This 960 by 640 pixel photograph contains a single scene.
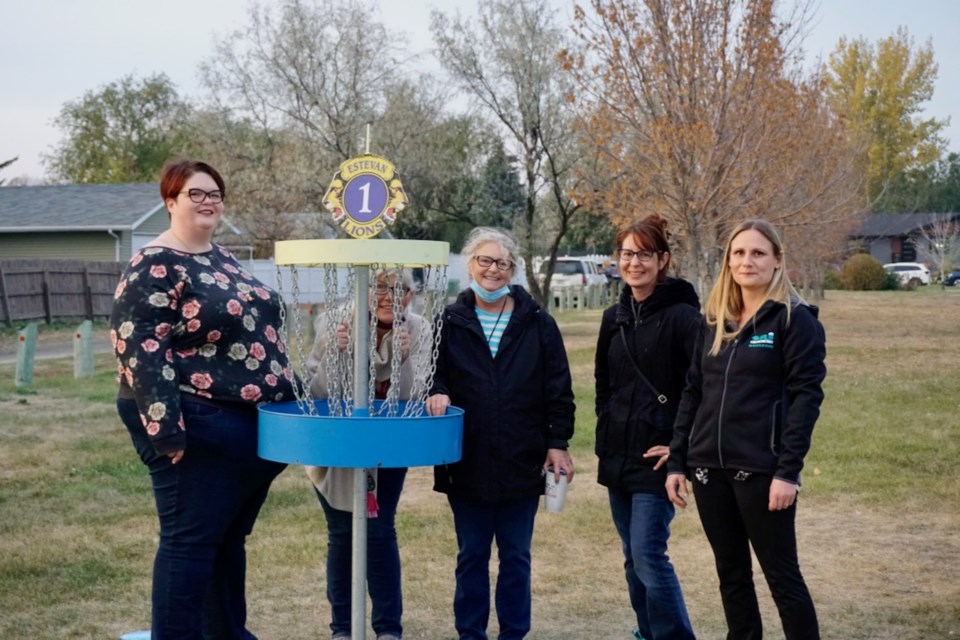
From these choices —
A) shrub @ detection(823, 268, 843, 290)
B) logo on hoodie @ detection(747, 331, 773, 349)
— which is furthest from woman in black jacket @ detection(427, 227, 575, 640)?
shrub @ detection(823, 268, 843, 290)

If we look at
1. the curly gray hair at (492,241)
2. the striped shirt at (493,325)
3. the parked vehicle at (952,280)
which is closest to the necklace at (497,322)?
the striped shirt at (493,325)

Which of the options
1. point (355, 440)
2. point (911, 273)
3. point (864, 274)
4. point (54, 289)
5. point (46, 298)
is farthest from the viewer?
point (911, 273)

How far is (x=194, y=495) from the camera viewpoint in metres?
3.82

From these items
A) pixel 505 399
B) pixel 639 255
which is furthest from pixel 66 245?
pixel 639 255

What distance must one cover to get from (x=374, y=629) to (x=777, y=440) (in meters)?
1.98

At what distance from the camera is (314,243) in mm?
3354

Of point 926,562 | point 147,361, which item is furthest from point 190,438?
point 926,562

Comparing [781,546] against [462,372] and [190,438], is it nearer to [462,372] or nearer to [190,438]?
[462,372]

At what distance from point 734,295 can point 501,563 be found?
1.51 meters

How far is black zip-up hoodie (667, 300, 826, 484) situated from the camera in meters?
3.68

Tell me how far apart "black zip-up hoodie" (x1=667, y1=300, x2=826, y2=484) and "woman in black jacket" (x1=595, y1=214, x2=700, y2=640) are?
32 centimetres

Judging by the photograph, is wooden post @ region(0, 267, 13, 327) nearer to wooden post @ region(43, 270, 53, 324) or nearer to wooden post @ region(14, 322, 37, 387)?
wooden post @ region(43, 270, 53, 324)

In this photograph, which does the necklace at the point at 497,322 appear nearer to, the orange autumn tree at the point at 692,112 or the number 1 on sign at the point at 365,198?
the number 1 on sign at the point at 365,198

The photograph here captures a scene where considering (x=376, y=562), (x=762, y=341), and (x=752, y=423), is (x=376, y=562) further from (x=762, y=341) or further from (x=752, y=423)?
(x=762, y=341)
